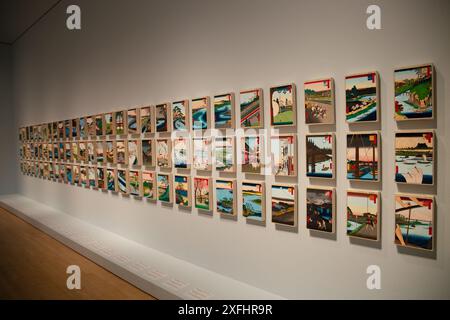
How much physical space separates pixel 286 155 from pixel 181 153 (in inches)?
64.0

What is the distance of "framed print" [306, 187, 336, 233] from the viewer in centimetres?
300

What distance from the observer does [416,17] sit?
8.23 feet

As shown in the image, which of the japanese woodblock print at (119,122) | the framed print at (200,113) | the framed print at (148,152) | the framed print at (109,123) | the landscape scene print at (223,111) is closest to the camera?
the landscape scene print at (223,111)

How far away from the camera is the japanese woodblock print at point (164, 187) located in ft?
15.3

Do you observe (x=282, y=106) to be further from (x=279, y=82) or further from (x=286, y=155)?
(x=286, y=155)

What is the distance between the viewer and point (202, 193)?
416cm

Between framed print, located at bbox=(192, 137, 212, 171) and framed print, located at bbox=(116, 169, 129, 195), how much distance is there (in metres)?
1.79

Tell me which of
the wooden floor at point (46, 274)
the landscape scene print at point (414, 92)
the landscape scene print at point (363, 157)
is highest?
the landscape scene print at point (414, 92)

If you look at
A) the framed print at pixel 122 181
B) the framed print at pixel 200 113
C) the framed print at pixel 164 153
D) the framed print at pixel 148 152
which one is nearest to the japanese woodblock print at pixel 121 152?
the framed print at pixel 122 181

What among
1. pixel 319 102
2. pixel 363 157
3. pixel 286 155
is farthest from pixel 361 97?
pixel 286 155

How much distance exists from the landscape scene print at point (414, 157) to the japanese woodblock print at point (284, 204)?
943mm

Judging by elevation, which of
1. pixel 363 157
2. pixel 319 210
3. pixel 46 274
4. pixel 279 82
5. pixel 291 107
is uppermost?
pixel 279 82

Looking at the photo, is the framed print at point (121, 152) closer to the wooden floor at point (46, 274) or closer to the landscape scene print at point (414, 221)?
the wooden floor at point (46, 274)

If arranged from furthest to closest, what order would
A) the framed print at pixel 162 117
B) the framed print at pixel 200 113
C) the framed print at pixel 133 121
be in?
the framed print at pixel 133 121
the framed print at pixel 162 117
the framed print at pixel 200 113
